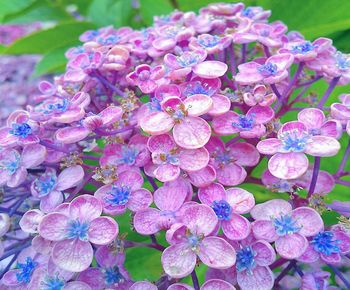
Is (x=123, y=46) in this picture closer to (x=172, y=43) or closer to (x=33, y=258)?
(x=172, y=43)

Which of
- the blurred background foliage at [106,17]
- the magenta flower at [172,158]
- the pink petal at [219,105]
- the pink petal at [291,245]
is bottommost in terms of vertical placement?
the blurred background foliage at [106,17]

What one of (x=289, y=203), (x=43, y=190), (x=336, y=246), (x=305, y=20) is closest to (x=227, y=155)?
(x=289, y=203)

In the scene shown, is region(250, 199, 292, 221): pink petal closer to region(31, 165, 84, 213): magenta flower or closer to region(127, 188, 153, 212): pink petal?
region(127, 188, 153, 212): pink petal

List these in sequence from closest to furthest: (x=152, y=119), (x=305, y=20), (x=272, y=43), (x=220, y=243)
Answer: (x=220, y=243) < (x=152, y=119) < (x=272, y=43) < (x=305, y=20)

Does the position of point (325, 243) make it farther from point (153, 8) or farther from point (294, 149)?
point (153, 8)

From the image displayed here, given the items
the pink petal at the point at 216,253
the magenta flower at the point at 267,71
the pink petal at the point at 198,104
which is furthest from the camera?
the magenta flower at the point at 267,71

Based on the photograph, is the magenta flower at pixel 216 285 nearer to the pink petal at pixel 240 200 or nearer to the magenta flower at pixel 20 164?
the pink petal at pixel 240 200

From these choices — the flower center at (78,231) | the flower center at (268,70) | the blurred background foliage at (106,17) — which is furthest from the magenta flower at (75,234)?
the blurred background foliage at (106,17)
